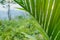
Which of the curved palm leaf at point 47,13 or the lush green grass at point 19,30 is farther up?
the curved palm leaf at point 47,13

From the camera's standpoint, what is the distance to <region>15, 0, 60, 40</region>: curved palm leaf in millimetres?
903

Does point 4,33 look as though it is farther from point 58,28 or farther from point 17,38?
point 58,28

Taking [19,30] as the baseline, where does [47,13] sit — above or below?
above

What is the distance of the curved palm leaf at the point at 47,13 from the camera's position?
2.96 ft

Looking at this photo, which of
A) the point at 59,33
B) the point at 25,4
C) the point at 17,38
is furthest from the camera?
the point at 17,38

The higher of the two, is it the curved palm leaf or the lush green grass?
the curved palm leaf

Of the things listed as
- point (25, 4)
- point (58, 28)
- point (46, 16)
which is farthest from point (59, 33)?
point (25, 4)

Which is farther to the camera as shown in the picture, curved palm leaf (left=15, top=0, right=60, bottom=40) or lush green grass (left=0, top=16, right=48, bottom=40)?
lush green grass (left=0, top=16, right=48, bottom=40)

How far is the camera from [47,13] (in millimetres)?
953

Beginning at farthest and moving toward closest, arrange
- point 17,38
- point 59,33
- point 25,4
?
1. point 17,38
2. point 25,4
3. point 59,33

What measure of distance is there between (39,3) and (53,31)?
18 centimetres

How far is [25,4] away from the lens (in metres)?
0.99

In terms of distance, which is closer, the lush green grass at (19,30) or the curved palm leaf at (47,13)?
the curved palm leaf at (47,13)

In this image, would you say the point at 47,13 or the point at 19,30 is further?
the point at 19,30
